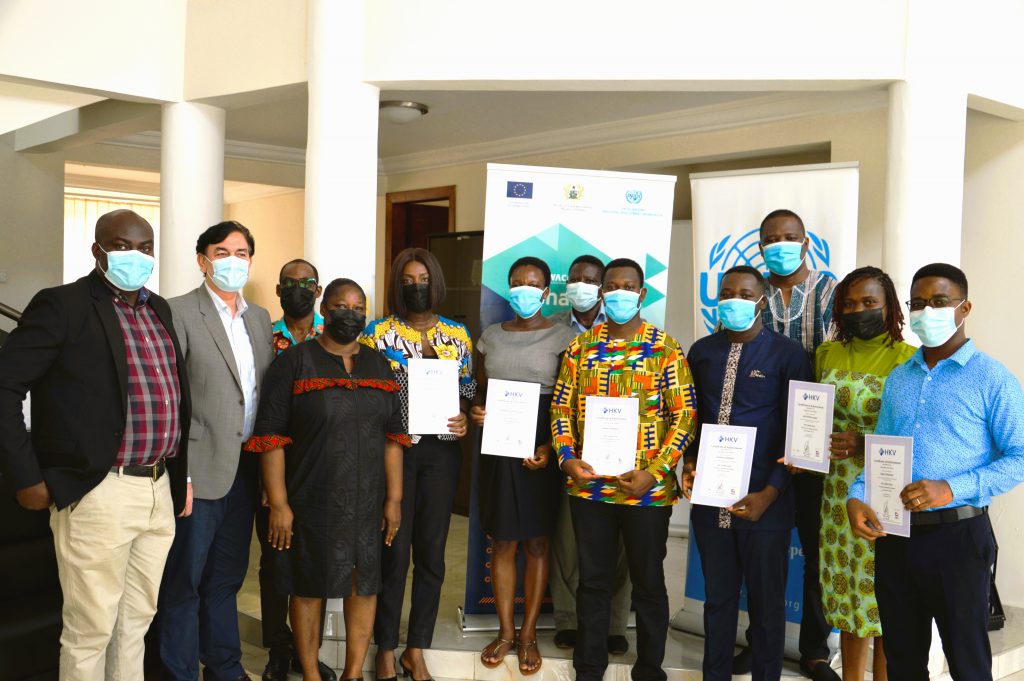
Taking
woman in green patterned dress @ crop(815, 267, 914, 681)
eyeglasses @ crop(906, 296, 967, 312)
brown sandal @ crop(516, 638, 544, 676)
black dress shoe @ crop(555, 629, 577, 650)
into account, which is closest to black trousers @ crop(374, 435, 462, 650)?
brown sandal @ crop(516, 638, 544, 676)

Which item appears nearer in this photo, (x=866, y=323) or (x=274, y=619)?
(x=866, y=323)

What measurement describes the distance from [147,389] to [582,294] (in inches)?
72.1

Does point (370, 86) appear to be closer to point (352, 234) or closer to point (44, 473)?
point (352, 234)

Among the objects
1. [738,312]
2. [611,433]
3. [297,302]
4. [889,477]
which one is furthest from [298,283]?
[889,477]

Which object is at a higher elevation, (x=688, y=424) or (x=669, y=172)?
(x=669, y=172)

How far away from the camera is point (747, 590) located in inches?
127

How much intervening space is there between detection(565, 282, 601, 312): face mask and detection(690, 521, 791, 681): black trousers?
3.54 feet

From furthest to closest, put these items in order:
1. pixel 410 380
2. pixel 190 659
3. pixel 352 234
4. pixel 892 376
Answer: pixel 352 234, pixel 410 380, pixel 190 659, pixel 892 376

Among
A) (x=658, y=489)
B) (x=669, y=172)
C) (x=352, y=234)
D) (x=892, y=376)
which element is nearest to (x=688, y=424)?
(x=658, y=489)

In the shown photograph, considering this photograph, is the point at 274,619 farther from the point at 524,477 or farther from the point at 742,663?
the point at 742,663

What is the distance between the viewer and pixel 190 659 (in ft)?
10.2

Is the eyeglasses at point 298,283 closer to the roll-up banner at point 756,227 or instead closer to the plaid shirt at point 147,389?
the plaid shirt at point 147,389

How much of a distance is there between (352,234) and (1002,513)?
13.0 ft

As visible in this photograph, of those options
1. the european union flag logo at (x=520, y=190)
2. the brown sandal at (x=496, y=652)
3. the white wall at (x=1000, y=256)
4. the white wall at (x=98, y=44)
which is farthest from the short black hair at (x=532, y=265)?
the white wall at (x=1000, y=256)
